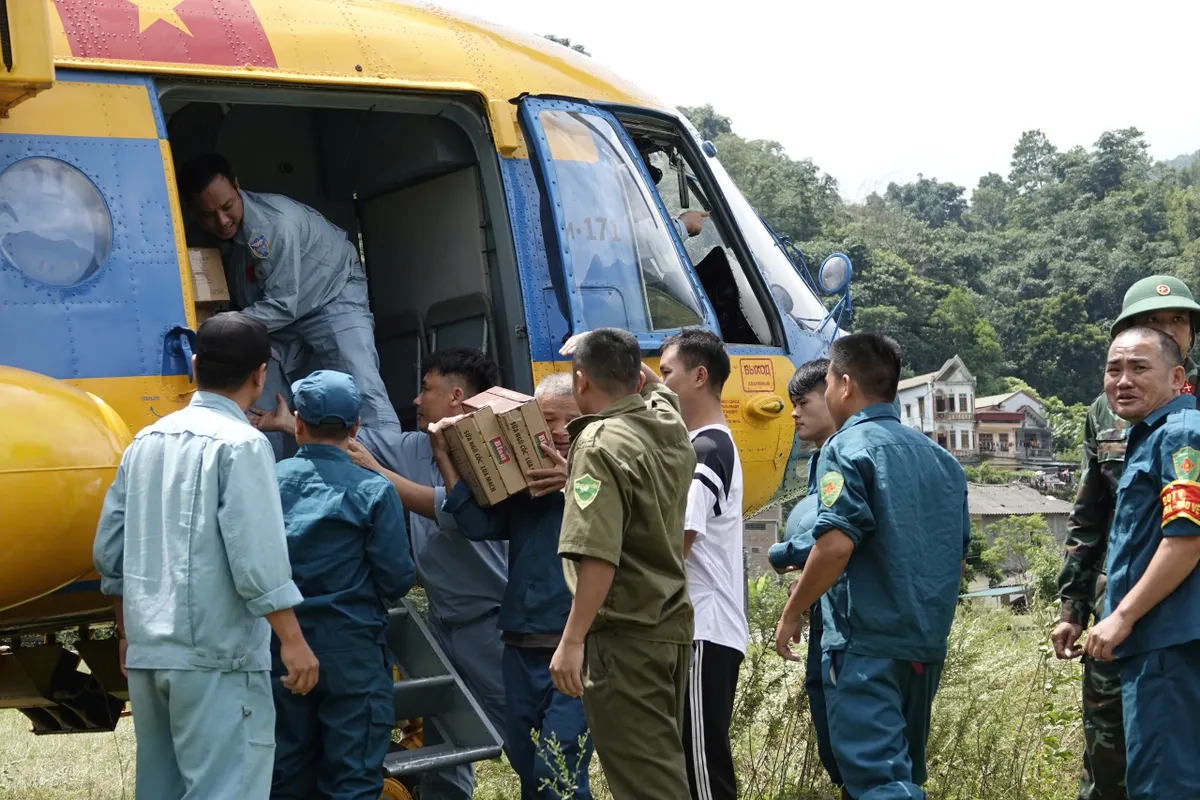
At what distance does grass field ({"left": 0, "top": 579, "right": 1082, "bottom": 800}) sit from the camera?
603 cm

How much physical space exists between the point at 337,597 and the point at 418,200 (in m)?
2.91

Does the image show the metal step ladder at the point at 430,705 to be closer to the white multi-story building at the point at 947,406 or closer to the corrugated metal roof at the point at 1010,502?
the corrugated metal roof at the point at 1010,502

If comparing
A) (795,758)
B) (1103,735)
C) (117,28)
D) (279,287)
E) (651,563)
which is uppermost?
(117,28)

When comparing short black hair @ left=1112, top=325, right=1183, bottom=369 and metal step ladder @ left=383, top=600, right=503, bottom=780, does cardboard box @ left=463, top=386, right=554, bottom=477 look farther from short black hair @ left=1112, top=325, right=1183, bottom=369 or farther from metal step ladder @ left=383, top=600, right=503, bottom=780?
short black hair @ left=1112, top=325, right=1183, bottom=369

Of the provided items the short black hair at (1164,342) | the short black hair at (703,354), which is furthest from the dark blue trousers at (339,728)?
the short black hair at (1164,342)

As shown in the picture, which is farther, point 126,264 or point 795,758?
point 795,758

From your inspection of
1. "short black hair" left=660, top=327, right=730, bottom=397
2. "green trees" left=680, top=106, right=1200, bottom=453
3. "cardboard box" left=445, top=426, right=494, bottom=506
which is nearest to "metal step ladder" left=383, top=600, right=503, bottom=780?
"cardboard box" left=445, top=426, right=494, bottom=506

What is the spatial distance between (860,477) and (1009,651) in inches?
122

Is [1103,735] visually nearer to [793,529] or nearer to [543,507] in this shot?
[793,529]

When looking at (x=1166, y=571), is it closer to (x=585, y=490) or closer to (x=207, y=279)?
(x=585, y=490)

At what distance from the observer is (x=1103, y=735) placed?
15.8ft

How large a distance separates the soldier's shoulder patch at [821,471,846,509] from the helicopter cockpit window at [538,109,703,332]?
1695 millimetres

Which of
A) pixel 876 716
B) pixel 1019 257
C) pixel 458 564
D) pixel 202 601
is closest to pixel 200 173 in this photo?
pixel 458 564

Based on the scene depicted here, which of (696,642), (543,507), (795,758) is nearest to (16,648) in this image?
(543,507)
